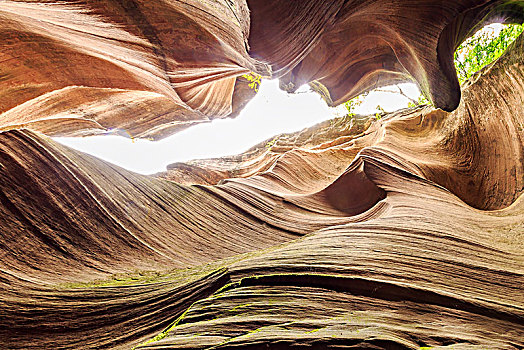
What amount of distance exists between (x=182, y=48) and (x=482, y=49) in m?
10.5

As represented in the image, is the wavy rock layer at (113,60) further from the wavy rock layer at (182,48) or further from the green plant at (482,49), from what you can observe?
A: the green plant at (482,49)

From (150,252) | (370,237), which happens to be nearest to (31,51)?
(150,252)

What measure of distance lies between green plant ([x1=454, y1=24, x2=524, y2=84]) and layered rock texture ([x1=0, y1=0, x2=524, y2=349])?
10.9ft

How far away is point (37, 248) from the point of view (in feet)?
9.66

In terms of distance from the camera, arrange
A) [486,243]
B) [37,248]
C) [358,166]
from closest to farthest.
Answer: [37,248], [486,243], [358,166]

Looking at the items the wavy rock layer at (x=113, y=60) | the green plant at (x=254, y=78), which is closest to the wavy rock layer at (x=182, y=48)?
the wavy rock layer at (x=113, y=60)

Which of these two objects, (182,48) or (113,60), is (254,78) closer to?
(182,48)

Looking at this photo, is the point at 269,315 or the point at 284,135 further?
the point at 284,135

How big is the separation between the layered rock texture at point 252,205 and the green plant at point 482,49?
333 centimetres

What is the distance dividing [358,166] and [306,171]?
2987 millimetres

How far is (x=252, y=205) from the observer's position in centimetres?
569

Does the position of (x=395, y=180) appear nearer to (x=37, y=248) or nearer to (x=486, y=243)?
(x=486, y=243)

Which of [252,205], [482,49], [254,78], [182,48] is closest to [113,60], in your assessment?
[182,48]

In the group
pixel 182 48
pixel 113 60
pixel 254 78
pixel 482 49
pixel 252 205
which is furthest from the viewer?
pixel 254 78
